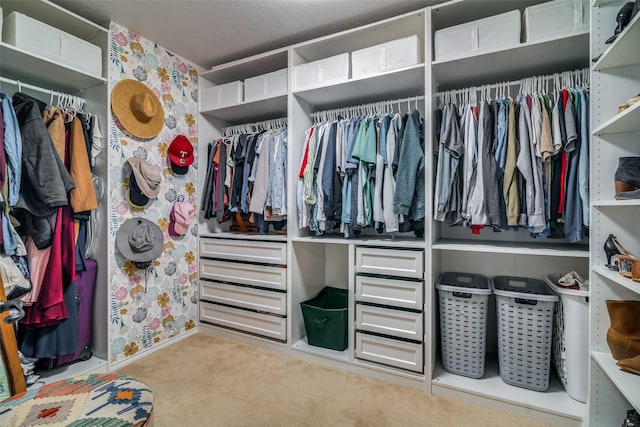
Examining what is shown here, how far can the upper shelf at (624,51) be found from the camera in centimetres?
111

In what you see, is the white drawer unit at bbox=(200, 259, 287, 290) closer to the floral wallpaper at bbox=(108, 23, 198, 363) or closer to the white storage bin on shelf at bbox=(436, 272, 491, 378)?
the floral wallpaper at bbox=(108, 23, 198, 363)

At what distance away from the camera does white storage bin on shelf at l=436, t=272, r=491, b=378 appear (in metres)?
1.81

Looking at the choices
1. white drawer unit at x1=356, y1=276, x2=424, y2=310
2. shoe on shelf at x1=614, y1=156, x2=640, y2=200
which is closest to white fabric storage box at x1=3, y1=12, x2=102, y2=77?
white drawer unit at x1=356, y1=276, x2=424, y2=310

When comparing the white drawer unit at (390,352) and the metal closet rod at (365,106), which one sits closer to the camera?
the white drawer unit at (390,352)

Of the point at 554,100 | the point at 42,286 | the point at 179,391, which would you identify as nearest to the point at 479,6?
the point at 554,100

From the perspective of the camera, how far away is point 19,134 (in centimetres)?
168

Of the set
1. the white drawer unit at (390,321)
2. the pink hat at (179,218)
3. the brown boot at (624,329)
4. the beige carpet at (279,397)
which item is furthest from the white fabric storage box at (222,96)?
the brown boot at (624,329)

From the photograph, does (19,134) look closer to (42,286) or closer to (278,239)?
(42,286)

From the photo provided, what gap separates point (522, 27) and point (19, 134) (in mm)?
2865

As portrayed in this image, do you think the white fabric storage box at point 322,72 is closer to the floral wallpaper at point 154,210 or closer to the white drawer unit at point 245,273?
the floral wallpaper at point 154,210

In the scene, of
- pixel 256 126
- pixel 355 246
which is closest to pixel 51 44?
pixel 256 126

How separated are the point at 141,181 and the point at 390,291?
187 centimetres

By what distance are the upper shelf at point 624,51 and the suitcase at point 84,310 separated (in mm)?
2983

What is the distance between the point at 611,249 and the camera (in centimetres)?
127
